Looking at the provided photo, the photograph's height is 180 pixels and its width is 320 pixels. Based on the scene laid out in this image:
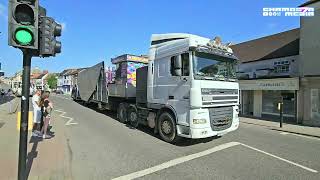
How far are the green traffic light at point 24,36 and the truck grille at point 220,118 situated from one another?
592 cm

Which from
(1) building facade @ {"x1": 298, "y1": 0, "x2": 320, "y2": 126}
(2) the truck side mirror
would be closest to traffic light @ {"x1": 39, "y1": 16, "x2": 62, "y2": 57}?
(2) the truck side mirror

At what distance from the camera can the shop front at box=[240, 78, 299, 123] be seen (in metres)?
21.2

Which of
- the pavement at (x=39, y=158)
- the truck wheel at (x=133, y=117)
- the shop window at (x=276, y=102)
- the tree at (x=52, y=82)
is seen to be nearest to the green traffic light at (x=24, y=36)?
the pavement at (x=39, y=158)

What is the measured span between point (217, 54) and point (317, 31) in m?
11.9

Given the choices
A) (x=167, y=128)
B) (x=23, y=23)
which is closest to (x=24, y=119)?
(x=23, y=23)

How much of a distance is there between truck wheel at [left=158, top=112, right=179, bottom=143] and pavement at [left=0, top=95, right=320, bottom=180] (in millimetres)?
263

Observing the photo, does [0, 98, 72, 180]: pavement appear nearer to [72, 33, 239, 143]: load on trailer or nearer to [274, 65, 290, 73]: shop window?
[72, 33, 239, 143]: load on trailer

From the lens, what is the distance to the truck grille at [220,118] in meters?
9.28

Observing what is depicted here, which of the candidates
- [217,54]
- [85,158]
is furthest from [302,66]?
[85,158]

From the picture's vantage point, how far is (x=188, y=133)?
9.14 meters

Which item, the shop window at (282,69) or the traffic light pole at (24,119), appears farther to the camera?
the shop window at (282,69)

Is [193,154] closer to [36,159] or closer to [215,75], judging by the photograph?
[215,75]

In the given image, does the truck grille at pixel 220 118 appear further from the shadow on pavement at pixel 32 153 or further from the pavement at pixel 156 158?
the shadow on pavement at pixel 32 153

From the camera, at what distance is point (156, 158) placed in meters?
8.01
